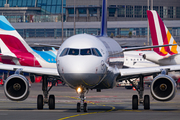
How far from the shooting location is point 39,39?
10262 cm

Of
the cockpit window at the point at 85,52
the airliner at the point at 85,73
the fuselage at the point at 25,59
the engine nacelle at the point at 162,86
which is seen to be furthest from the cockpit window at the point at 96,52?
the fuselage at the point at 25,59

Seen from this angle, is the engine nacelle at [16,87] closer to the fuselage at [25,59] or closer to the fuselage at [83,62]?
the fuselage at [83,62]

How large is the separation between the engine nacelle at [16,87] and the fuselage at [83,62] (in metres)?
2.49

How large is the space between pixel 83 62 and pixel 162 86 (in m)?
4.42

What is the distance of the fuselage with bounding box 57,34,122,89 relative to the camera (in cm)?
1844

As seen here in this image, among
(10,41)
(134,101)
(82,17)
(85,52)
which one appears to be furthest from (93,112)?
(82,17)

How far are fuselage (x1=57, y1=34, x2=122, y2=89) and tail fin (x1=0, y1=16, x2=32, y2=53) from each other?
3089 centimetres

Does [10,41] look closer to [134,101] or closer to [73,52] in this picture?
[134,101]

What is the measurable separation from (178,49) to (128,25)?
195ft


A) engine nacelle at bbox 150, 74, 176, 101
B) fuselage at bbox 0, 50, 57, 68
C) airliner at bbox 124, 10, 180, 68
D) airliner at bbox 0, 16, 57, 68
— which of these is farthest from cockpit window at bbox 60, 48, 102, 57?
fuselage at bbox 0, 50, 57, 68

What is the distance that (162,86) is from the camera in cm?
2045

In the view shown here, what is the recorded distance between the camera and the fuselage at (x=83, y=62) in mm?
18438

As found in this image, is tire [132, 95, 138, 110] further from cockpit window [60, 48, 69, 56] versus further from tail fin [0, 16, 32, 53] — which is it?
tail fin [0, 16, 32, 53]

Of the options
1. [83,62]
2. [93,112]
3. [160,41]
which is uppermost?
[160,41]
